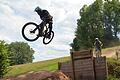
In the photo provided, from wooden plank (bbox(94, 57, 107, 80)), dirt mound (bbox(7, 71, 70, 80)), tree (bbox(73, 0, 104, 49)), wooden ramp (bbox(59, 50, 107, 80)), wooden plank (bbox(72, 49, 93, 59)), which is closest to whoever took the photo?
dirt mound (bbox(7, 71, 70, 80))

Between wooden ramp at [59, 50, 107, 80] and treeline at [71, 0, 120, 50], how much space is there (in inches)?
2720

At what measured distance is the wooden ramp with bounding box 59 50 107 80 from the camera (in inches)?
1451

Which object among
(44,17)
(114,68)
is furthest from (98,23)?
(44,17)

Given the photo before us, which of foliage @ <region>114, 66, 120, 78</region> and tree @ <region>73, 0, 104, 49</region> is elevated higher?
tree @ <region>73, 0, 104, 49</region>

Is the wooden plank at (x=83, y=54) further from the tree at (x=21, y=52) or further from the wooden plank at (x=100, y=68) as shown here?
the tree at (x=21, y=52)

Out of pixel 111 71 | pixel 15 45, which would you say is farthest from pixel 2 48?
pixel 15 45

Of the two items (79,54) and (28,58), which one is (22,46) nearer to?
(28,58)

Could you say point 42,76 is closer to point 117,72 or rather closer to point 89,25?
point 117,72

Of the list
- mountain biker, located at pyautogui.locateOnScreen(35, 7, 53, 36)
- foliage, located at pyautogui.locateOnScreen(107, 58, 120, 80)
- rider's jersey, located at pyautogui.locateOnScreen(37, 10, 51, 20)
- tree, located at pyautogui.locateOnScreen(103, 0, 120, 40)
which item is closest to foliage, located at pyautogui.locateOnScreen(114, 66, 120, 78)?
foliage, located at pyautogui.locateOnScreen(107, 58, 120, 80)

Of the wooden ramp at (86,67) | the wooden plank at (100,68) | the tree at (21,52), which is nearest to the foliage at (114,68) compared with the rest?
the wooden plank at (100,68)

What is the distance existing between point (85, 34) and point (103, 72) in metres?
75.8

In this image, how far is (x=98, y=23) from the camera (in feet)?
377

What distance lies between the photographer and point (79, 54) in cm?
3850

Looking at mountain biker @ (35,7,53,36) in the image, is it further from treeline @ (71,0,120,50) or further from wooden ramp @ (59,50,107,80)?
treeline @ (71,0,120,50)
